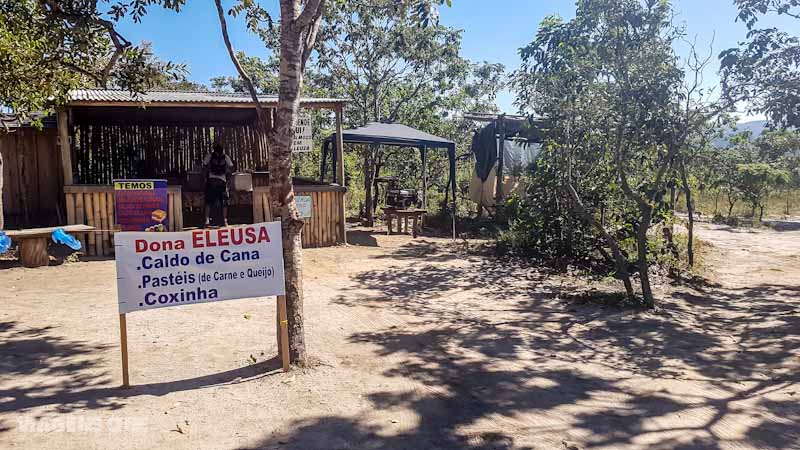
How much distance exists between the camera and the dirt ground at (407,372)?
Answer: 3699 millimetres

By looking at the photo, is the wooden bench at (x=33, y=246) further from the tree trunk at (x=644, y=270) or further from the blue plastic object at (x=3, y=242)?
the tree trunk at (x=644, y=270)

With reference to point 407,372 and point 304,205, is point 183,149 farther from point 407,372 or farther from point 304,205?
point 407,372

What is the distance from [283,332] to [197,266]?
853mm

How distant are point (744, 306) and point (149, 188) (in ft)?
31.3

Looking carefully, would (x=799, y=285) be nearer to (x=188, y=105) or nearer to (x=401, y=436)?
(x=401, y=436)

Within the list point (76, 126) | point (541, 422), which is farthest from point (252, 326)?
point (76, 126)

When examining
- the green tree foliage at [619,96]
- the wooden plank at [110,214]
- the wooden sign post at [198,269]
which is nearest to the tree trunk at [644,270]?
the green tree foliage at [619,96]

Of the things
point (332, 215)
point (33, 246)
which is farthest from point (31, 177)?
point (332, 215)

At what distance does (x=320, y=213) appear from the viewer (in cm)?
1165

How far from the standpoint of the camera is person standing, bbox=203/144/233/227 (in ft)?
36.4

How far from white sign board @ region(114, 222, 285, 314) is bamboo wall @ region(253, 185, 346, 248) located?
6.75 m

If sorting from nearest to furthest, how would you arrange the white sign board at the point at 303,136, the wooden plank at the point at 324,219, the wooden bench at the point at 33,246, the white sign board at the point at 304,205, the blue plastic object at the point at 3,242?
1. the blue plastic object at the point at 3,242
2. the wooden bench at the point at 33,246
3. the white sign board at the point at 304,205
4. the wooden plank at the point at 324,219
5. the white sign board at the point at 303,136

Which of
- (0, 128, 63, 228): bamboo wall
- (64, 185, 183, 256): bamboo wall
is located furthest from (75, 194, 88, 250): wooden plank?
(0, 128, 63, 228): bamboo wall

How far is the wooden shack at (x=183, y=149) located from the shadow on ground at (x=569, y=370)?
11.8ft
